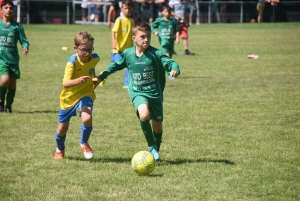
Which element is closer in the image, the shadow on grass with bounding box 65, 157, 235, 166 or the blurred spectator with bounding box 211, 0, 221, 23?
the shadow on grass with bounding box 65, 157, 235, 166

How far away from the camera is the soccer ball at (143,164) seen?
20.4 feet

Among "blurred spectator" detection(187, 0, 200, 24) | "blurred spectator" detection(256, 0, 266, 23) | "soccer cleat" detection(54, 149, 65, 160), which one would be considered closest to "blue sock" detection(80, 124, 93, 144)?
"soccer cleat" detection(54, 149, 65, 160)

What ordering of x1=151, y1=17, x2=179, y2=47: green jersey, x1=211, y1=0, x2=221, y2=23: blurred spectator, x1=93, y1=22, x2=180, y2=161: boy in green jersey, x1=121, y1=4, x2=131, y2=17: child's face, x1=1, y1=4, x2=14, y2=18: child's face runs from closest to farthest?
x1=93, y1=22, x2=180, y2=161: boy in green jersey → x1=1, y1=4, x2=14, y2=18: child's face → x1=121, y1=4, x2=131, y2=17: child's face → x1=151, y1=17, x2=179, y2=47: green jersey → x1=211, y1=0, x2=221, y2=23: blurred spectator

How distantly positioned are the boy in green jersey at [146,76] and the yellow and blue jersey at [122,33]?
20.0 feet

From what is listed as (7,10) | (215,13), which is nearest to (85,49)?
(7,10)

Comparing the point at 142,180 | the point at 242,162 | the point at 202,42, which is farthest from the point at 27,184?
the point at 202,42

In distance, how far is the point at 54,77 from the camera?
15.2m

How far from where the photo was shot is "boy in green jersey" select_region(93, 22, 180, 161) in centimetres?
677

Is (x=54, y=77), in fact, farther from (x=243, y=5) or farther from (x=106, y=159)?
(x=243, y=5)

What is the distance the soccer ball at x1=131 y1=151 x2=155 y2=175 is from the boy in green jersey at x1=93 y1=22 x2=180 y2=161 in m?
0.56

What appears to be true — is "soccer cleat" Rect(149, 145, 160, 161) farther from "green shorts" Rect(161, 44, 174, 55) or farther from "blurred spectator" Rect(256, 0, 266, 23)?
"blurred spectator" Rect(256, 0, 266, 23)

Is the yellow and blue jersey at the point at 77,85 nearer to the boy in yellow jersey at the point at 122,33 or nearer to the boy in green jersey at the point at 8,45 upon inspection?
the boy in green jersey at the point at 8,45

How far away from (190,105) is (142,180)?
4.90 metres

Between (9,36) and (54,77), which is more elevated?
(9,36)
